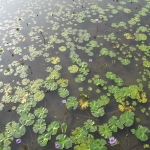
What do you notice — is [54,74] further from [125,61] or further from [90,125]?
[125,61]

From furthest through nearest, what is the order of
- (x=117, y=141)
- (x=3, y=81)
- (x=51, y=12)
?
1. (x=51, y=12)
2. (x=3, y=81)
3. (x=117, y=141)

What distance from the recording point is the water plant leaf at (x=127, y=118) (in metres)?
3.22

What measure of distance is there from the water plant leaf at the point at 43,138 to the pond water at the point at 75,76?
0.02 m

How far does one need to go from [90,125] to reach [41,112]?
1.03 meters

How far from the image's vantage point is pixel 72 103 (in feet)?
11.7

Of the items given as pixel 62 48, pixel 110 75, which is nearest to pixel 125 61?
pixel 110 75

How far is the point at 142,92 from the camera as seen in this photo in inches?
147

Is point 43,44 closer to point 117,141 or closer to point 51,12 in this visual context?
point 51,12

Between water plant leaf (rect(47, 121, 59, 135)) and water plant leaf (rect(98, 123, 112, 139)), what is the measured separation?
32.1 inches

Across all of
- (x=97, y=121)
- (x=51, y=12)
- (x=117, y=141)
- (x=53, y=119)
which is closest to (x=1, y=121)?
(x=53, y=119)

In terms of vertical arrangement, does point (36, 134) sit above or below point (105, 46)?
below

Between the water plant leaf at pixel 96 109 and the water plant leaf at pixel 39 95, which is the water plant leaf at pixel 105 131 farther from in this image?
the water plant leaf at pixel 39 95

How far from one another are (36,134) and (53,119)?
0.43m

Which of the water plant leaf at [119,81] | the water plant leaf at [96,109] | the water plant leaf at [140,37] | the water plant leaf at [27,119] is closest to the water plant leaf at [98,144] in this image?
the water plant leaf at [96,109]
